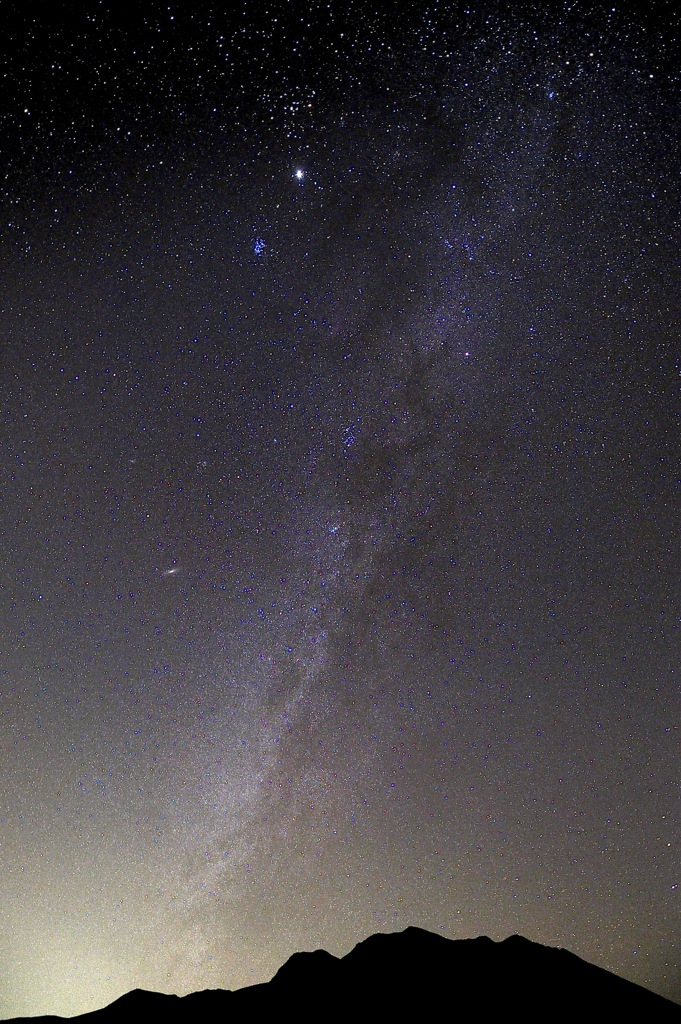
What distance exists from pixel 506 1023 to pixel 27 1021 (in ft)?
38.5

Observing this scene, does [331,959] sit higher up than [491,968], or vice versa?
[331,959]

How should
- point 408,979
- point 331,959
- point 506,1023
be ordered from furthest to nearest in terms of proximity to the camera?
point 331,959
point 408,979
point 506,1023

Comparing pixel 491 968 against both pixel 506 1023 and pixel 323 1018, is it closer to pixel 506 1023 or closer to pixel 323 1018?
pixel 506 1023

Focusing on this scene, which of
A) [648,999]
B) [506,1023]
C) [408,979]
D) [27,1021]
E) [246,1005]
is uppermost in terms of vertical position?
[27,1021]

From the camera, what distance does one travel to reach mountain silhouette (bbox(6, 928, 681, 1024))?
12.7m

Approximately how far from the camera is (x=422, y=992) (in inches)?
538

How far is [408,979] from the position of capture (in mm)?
14477

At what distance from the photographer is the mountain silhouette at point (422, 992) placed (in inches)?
501

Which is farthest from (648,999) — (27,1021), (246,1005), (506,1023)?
(27,1021)

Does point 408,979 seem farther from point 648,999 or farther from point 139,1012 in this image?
point 139,1012

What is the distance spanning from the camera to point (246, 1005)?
47.5 ft

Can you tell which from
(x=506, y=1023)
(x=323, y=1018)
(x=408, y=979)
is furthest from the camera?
(x=408, y=979)

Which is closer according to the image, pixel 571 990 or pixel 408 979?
pixel 571 990

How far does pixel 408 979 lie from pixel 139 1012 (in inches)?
252
